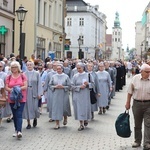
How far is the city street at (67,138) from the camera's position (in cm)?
898

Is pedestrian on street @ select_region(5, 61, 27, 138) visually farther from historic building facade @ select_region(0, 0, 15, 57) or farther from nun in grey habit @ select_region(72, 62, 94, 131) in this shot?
historic building facade @ select_region(0, 0, 15, 57)

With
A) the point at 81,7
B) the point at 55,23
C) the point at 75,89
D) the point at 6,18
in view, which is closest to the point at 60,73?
the point at 75,89

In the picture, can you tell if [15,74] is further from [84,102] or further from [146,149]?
[146,149]

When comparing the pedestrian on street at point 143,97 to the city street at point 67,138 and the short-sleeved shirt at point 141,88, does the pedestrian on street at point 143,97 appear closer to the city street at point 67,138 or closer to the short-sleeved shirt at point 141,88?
the short-sleeved shirt at point 141,88

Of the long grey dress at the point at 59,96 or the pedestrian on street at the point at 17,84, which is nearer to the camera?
the pedestrian on street at the point at 17,84

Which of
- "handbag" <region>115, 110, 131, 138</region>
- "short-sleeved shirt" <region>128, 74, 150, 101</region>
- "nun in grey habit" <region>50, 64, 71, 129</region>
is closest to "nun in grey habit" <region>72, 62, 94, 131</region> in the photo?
"nun in grey habit" <region>50, 64, 71, 129</region>

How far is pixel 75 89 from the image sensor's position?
11.5m

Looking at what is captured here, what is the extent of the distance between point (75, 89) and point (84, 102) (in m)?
0.42

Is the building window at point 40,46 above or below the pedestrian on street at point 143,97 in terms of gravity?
above

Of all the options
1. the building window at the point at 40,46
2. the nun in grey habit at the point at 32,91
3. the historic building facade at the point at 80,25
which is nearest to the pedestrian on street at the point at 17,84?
the nun in grey habit at the point at 32,91

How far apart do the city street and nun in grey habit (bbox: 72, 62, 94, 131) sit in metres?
0.37

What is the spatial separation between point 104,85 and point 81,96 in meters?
3.35

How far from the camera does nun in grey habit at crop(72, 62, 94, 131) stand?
11.4 metres

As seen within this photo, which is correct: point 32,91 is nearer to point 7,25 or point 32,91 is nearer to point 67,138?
point 67,138
